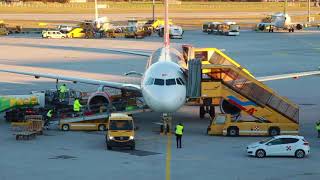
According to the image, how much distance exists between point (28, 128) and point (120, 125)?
560 cm

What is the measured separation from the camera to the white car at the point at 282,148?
1380 inches

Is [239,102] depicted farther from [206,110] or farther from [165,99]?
[206,110]

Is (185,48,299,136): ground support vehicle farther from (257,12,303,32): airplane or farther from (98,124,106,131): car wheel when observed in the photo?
(257,12,303,32): airplane

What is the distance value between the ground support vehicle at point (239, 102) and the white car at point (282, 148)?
5374 millimetres

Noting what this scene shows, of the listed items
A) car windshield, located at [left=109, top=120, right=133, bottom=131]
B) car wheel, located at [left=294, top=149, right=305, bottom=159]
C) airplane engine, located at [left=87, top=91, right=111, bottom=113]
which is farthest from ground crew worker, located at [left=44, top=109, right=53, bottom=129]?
car wheel, located at [left=294, top=149, right=305, bottom=159]

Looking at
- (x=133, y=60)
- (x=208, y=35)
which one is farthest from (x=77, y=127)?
(x=208, y=35)

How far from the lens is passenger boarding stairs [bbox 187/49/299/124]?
137 ft

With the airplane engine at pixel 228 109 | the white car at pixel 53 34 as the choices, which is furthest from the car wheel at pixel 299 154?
the white car at pixel 53 34

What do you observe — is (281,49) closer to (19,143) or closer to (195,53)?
(195,53)

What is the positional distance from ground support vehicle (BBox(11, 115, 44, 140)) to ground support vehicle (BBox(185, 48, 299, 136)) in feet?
26.5

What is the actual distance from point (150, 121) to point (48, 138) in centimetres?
781

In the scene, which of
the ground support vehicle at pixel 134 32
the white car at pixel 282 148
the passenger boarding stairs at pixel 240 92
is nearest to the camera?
the white car at pixel 282 148

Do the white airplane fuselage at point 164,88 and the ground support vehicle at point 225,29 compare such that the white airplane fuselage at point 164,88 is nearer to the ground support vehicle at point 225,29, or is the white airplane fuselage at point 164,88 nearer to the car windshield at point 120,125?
the car windshield at point 120,125

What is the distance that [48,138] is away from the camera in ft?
132
